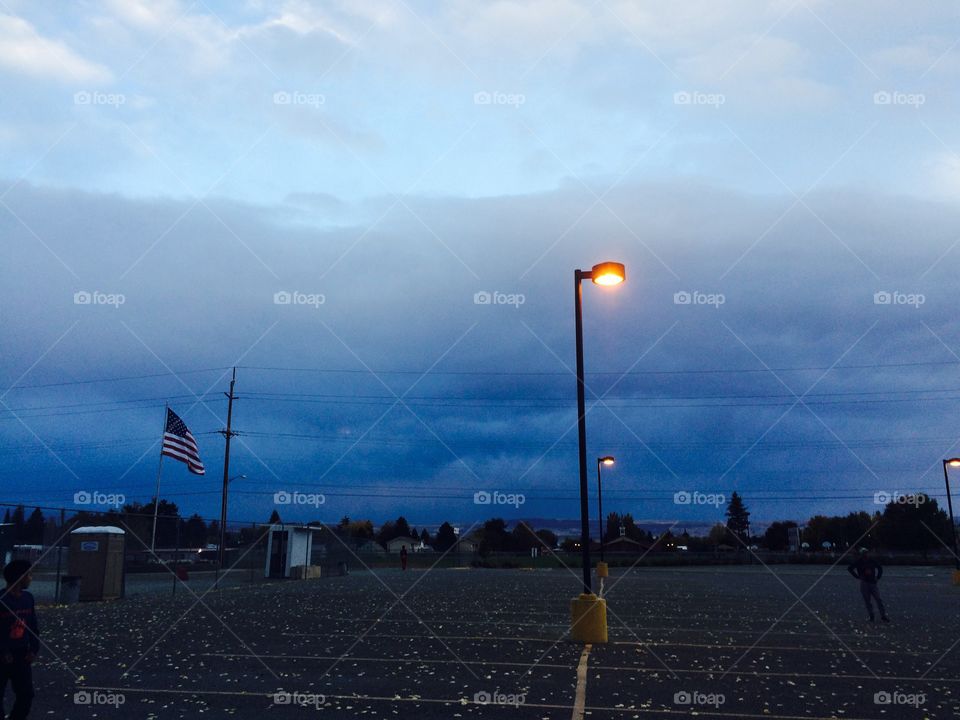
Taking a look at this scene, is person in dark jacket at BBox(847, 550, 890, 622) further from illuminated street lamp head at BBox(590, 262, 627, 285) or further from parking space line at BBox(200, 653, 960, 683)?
illuminated street lamp head at BBox(590, 262, 627, 285)

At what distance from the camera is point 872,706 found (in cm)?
830

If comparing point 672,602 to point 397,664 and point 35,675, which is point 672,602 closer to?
point 397,664

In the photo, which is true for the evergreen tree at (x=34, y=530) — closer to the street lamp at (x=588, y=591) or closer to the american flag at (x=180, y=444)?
the american flag at (x=180, y=444)

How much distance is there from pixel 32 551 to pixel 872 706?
25.8 metres

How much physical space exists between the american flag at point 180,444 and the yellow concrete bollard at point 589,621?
21.5 m

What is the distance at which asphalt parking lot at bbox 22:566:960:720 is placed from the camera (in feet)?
27.0

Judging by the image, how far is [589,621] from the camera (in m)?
13.1

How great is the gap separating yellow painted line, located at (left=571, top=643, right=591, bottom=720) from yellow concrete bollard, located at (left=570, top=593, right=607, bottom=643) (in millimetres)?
709

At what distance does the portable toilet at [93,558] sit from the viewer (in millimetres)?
22375

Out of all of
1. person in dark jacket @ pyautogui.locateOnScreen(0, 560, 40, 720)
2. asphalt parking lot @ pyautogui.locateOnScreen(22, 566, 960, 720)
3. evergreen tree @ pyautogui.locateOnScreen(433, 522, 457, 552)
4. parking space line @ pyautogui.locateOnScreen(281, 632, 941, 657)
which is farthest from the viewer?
evergreen tree @ pyautogui.locateOnScreen(433, 522, 457, 552)

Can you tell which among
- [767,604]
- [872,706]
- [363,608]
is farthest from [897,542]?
[872,706]

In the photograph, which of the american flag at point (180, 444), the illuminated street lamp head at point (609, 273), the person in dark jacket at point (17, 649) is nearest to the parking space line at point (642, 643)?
the illuminated street lamp head at point (609, 273)

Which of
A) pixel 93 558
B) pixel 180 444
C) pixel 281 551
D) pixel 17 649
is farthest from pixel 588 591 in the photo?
pixel 281 551

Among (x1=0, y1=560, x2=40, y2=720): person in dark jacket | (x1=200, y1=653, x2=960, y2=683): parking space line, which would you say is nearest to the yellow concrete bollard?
(x1=200, y1=653, x2=960, y2=683): parking space line
